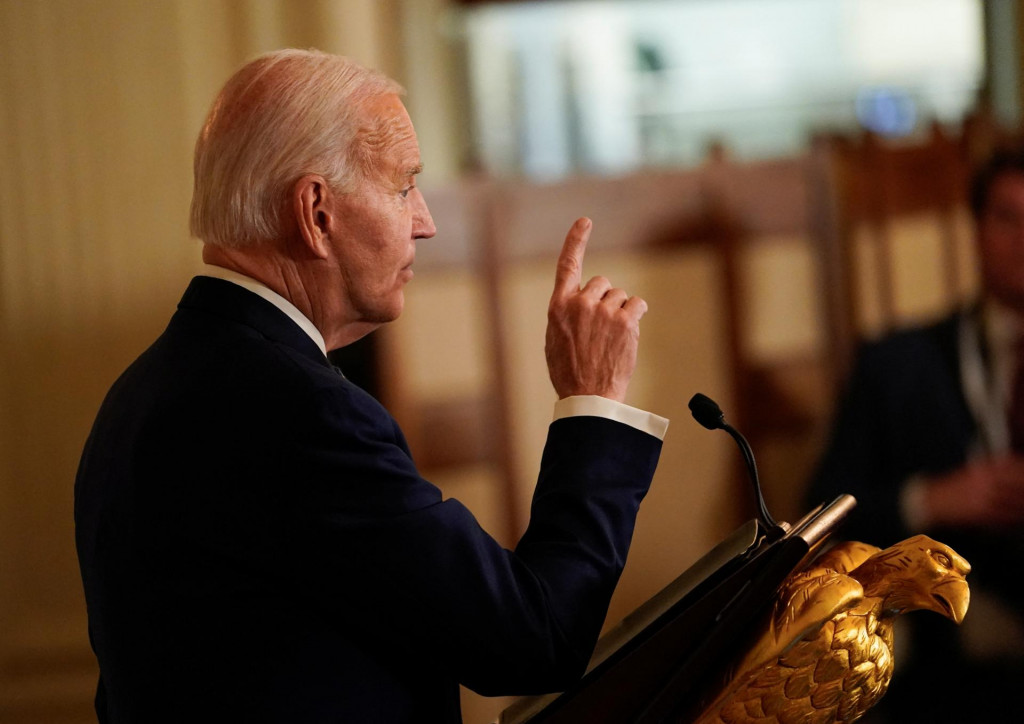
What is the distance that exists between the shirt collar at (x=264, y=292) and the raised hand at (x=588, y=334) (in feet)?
0.77

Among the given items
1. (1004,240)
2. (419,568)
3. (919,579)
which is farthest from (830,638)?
(1004,240)

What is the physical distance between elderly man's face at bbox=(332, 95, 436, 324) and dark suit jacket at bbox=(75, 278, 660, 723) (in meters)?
0.09

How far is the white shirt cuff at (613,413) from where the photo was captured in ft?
3.28

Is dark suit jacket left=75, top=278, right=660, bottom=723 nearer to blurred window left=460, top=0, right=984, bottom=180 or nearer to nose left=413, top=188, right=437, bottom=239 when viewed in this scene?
nose left=413, top=188, right=437, bottom=239

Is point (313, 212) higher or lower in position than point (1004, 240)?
higher

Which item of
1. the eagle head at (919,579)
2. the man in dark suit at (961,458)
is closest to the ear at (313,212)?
the eagle head at (919,579)

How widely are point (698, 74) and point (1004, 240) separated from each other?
8.48 feet

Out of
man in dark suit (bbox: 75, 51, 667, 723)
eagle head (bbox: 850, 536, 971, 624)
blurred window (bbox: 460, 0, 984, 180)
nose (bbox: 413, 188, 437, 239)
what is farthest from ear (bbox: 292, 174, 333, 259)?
blurred window (bbox: 460, 0, 984, 180)

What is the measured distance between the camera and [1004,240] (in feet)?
8.08

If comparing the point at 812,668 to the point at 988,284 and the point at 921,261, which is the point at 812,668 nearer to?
the point at 988,284

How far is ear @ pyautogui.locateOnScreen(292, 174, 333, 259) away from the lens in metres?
0.97

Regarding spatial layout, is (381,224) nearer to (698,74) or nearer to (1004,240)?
(1004,240)

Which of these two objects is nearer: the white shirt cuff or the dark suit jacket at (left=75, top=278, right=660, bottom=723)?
the dark suit jacket at (left=75, top=278, right=660, bottom=723)

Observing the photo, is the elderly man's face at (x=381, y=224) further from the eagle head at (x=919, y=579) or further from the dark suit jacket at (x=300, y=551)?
the eagle head at (x=919, y=579)
